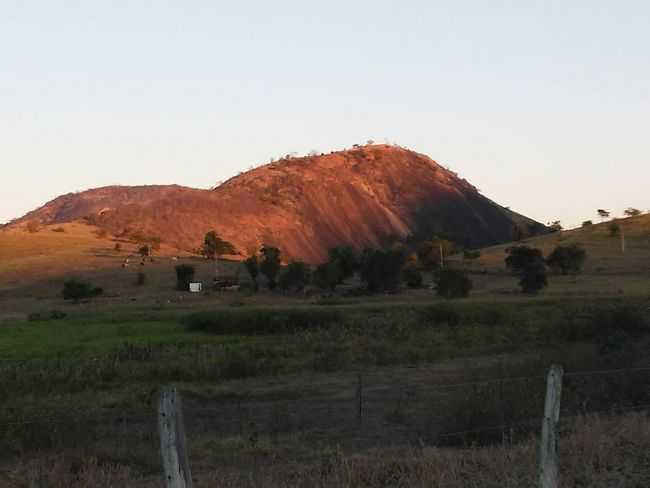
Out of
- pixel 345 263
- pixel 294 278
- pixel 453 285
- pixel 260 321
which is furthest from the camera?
pixel 345 263

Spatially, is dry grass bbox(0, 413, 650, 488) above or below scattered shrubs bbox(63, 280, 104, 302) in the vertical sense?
below

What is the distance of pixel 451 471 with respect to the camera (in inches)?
419

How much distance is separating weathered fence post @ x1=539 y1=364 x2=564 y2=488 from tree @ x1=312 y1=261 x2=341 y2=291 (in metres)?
89.2

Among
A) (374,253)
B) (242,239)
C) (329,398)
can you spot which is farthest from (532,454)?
(242,239)

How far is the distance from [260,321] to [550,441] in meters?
47.6

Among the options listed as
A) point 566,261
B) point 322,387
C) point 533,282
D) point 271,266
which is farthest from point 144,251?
point 322,387

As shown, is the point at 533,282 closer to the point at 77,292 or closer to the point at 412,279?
the point at 412,279

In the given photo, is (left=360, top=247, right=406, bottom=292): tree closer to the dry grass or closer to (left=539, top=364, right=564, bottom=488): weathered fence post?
the dry grass

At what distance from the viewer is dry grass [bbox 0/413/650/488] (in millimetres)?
10484

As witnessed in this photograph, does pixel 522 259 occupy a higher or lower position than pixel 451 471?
higher

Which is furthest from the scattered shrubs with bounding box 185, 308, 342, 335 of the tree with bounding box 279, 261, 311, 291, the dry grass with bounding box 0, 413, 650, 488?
the dry grass with bounding box 0, 413, 650, 488

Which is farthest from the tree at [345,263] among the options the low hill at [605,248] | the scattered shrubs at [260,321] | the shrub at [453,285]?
the scattered shrubs at [260,321]

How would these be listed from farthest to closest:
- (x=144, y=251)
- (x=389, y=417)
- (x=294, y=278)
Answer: (x=144, y=251) < (x=294, y=278) < (x=389, y=417)

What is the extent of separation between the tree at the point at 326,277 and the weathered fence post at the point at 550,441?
89.2 metres
